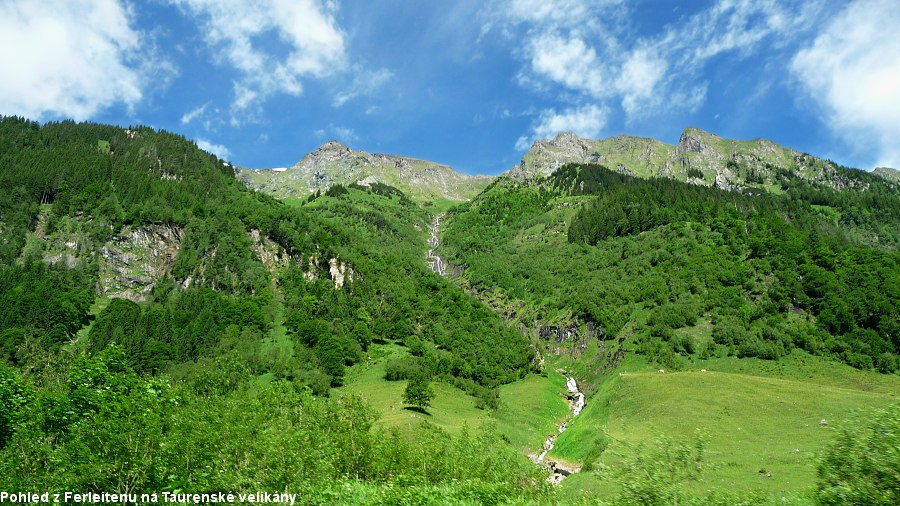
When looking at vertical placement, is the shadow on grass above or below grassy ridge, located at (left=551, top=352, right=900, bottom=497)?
below

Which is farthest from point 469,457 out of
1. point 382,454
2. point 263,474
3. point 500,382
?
point 500,382

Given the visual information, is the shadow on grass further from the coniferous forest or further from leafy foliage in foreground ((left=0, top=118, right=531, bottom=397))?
leafy foliage in foreground ((left=0, top=118, right=531, bottom=397))

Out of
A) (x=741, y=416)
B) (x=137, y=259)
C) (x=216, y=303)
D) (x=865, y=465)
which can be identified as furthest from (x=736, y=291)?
(x=137, y=259)

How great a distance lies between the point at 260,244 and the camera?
625ft

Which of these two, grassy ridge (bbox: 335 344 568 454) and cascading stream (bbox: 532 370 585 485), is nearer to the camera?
cascading stream (bbox: 532 370 585 485)

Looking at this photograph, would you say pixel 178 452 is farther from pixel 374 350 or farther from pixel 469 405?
pixel 374 350

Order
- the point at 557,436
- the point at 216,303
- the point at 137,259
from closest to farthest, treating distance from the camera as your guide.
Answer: the point at 557,436
the point at 216,303
the point at 137,259

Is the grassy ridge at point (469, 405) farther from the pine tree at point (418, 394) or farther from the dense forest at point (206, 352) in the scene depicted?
the dense forest at point (206, 352)

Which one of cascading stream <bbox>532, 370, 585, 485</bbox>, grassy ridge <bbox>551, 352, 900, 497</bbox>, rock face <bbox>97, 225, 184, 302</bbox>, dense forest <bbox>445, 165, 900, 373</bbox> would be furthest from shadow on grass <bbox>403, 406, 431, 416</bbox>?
rock face <bbox>97, 225, 184, 302</bbox>

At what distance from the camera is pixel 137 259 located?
174 metres

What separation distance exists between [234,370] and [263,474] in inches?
2948

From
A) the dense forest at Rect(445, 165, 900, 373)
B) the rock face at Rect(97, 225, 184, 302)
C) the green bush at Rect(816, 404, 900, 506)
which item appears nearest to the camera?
the green bush at Rect(816, 404, 900, 506)

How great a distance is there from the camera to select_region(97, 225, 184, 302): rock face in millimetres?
163750

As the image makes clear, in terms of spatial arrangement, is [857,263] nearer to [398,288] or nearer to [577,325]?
[577,325]
